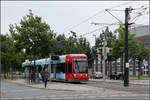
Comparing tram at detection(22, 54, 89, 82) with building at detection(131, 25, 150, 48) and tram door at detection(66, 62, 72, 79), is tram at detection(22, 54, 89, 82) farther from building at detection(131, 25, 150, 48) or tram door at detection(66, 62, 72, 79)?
building at detection(131, 25, 150, 48)

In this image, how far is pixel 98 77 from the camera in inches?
2297

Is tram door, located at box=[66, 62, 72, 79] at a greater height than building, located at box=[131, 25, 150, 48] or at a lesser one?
lesser

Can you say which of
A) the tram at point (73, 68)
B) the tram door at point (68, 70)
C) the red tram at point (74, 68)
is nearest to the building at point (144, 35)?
the tram at point (73, 68)

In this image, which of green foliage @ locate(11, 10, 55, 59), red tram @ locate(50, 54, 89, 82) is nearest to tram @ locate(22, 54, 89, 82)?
red tram @ locate(50, 54, 89, 82)

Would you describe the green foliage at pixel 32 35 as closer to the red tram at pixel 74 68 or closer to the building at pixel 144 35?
the red tram at pixel 74 68

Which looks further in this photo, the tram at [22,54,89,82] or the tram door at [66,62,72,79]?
the tram door at [66,62,72,79]

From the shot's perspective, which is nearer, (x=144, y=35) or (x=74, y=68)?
(x=74, y=68)

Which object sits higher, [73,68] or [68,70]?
[73,68]

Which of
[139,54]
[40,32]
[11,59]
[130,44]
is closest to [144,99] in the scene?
[40,32]

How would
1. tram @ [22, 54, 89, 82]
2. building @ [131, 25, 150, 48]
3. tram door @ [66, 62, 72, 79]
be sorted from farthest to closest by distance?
1. building @ [131, 25, 150, 48]
2. tram door @ [66, 62, 72, 79]
3. tram @ [22, 54, 89, 82]

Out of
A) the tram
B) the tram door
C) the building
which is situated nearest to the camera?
the tram

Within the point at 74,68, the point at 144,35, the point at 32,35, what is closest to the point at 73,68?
the point at 74,68

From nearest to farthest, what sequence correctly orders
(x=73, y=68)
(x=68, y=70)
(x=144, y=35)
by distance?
(x=73, y=68) < (x=68, y=70) < (x=144, y=35)

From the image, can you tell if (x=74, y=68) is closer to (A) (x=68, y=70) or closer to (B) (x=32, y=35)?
(A) (x=68, y=70)
